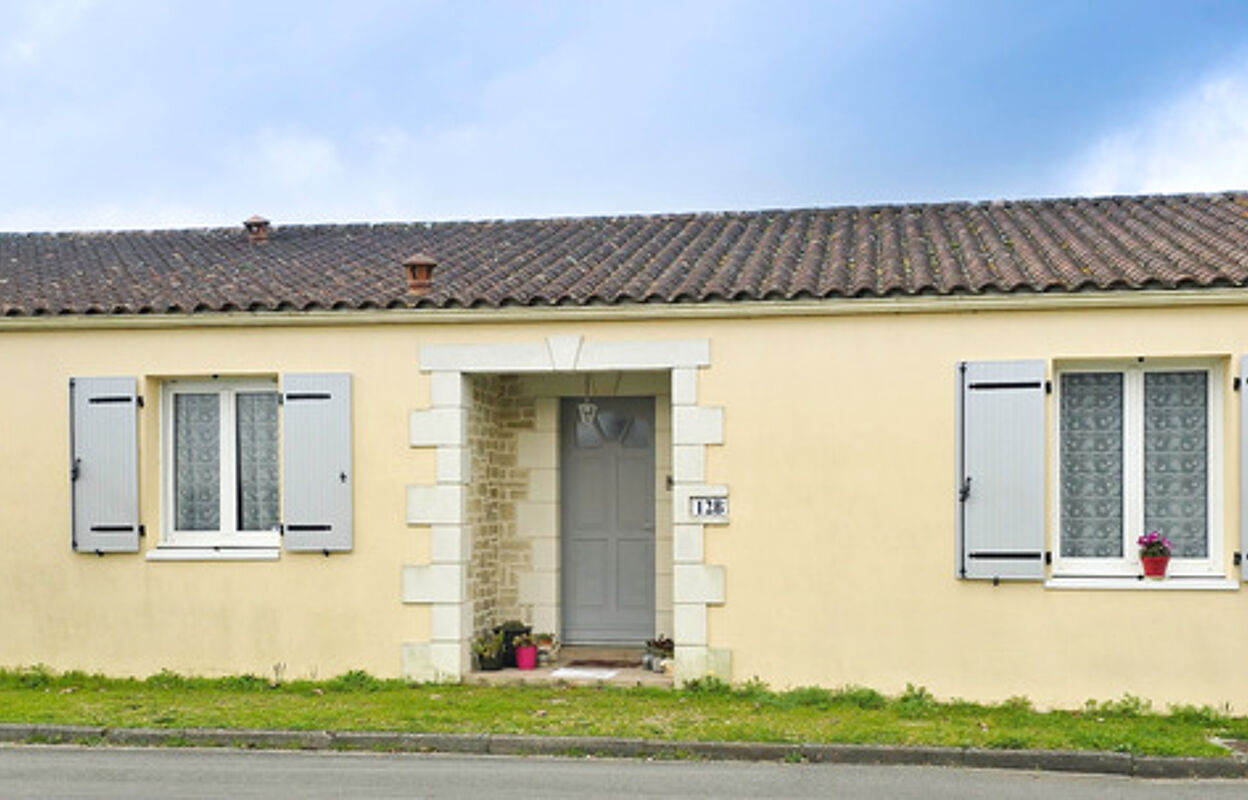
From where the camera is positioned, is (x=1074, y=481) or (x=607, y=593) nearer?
(x=1074, y=481)

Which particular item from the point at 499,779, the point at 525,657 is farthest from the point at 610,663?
the point at 499,779

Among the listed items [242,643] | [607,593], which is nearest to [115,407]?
[242,643]

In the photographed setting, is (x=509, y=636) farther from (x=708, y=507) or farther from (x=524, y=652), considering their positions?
(x=708, y=507)

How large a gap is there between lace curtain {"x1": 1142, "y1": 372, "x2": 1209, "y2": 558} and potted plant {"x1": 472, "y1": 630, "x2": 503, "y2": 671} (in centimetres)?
555

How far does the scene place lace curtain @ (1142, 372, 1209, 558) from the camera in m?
12.4

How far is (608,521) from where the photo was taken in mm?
15211

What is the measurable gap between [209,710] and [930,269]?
6.80 m

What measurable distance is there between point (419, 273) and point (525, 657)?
138 inches

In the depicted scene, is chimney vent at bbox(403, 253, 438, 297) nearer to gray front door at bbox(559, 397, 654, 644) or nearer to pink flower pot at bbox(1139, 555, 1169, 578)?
gray front door at bbox(559, 397, 654, 644)

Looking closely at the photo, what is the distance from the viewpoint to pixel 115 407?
45.0ft

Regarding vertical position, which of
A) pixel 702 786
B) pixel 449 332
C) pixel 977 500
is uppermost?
pixel 449 332

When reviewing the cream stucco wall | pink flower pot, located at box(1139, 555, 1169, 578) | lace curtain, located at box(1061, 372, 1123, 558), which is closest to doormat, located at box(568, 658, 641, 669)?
the cream stucco wall

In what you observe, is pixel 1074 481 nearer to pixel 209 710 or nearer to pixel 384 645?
pixel 384 645

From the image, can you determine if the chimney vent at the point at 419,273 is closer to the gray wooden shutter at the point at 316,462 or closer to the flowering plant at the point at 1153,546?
the gray wooden shutter at the point at 316,462
